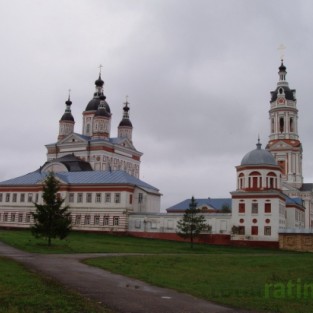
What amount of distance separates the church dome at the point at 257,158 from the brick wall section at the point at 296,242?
9.75 metres

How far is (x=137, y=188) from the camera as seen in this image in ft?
221

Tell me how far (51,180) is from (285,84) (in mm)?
61244

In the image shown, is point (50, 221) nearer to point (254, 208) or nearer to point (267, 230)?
point (254, 208)

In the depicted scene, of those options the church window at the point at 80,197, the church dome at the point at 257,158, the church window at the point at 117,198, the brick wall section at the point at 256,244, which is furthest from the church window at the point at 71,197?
the church dome at the point at 257,158

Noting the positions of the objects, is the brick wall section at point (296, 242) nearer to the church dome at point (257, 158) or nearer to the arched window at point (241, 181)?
the arched window at point (241, 181)

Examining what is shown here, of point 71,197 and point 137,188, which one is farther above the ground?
point 137,188

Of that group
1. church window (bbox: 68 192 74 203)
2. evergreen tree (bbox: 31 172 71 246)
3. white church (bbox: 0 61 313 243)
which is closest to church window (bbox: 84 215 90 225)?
white church (bbox: 0 61 313 243)

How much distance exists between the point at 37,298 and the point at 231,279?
395 inches

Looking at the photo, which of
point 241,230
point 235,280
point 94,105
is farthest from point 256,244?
point 94,105

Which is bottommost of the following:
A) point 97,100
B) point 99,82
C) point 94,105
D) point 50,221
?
point 50,221

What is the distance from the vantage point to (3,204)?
240 ft

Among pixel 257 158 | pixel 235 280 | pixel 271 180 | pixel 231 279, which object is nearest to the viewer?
pixel 235 280

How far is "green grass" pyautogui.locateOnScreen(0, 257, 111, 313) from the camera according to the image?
11.9m

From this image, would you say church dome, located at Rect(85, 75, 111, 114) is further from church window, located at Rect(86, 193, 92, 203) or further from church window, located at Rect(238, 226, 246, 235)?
church window, located at Rect(238, 226, 246, 235)
